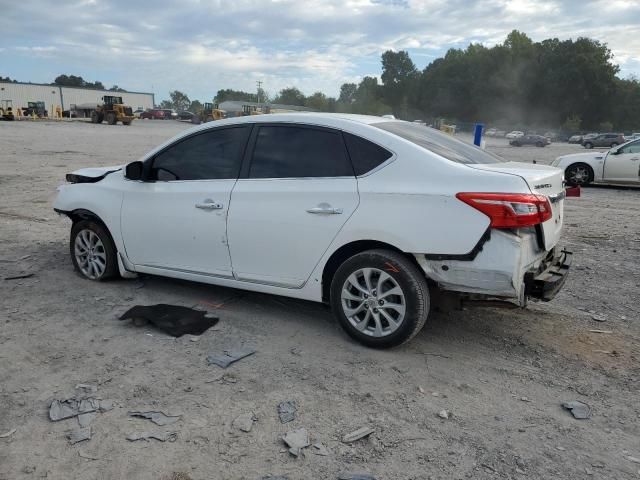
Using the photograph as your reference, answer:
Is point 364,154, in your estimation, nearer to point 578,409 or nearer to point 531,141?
point 578,409

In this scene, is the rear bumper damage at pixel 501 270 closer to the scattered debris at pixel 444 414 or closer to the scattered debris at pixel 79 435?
the scattered debris at pixel 444 414

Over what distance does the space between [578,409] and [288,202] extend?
8.00ft

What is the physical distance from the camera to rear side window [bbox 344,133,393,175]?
401cm

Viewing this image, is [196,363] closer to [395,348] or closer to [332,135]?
[395,348]

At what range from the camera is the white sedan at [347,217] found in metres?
3.63

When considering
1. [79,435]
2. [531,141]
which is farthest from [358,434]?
[531,141]

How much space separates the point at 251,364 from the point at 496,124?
103 meters

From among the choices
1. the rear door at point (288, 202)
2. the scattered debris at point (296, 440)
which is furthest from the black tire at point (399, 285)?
the scattered debris at point (296, 440)

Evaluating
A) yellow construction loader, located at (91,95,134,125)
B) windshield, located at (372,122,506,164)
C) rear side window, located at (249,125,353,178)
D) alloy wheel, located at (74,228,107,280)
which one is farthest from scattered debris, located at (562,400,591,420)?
yellow construction loader, located at (91,95,134,125)

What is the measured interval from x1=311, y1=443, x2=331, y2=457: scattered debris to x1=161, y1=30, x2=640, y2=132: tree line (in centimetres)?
8975

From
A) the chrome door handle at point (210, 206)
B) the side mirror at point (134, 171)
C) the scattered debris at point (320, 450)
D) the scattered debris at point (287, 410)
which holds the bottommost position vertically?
the scattered debris at point (320, 450)

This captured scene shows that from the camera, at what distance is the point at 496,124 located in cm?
9875

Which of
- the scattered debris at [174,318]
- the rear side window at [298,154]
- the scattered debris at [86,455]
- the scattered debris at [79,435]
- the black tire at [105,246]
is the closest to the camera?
the scattered debris at [86,455]

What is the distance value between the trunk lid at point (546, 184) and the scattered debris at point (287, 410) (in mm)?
2040
